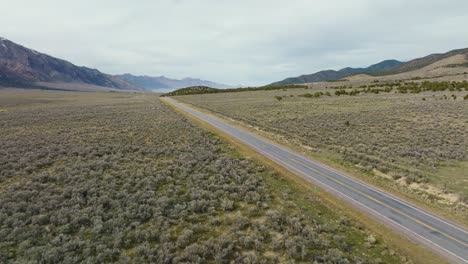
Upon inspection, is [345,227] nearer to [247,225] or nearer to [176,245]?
[247,225]

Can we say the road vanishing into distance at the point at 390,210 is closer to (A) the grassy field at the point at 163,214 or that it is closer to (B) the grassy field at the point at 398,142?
(A) the grassy field at the point at 163,214

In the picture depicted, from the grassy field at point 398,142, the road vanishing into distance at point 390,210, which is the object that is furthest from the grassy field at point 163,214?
the grassy field at point 398,142

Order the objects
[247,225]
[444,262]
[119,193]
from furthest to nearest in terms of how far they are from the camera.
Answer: [119,193], [247,225], [444,262]

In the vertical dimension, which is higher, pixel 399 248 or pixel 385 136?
pixel 385 136

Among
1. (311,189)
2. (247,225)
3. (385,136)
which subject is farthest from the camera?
(385,136)


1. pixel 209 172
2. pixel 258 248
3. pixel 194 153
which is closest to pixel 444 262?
pixel 258 248

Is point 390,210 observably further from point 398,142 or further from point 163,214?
point 398,142

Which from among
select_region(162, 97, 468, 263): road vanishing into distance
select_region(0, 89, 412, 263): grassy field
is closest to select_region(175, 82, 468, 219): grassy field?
select_region(162, 97, 468, 263): road vanishing into distance

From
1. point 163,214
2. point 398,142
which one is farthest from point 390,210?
point 398,142
